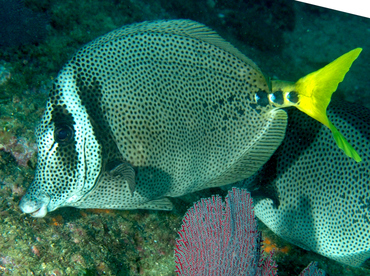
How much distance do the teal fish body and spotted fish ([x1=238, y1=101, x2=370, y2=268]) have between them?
1.13 feet

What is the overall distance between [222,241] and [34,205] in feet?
4.10

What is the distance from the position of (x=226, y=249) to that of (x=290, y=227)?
2.92ft

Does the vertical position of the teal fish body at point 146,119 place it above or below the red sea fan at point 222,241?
above

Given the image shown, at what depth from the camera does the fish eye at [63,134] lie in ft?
4.84

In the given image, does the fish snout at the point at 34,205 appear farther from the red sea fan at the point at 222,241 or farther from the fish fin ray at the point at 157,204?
the red sea fan at the point at 222,241

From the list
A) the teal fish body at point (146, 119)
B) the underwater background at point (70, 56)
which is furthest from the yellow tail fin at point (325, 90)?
the underwater background at point (70, 56)

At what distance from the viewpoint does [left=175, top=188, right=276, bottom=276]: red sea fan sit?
162 cm

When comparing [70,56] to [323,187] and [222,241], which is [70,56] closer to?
[222,241]

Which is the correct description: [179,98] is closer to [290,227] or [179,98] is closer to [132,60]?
[132,60]

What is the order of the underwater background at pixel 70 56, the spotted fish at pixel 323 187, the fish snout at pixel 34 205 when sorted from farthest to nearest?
the spotted fish at pixel 323 187, the underwater background at pixel 70 56, the fish snout at pixel 34 205

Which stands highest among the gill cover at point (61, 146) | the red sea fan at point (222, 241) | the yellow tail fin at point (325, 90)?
the yellow tail fin at point (325, 90)

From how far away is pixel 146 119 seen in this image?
1.65 m

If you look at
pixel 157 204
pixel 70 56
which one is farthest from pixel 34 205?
pixel 70 56

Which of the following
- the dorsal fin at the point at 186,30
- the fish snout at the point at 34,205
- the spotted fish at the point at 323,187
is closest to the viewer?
the fish snout at the point at 34,205
